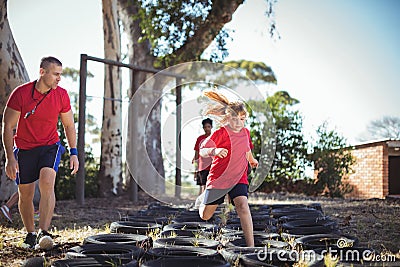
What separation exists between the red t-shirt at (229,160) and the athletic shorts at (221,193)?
0.03 metres

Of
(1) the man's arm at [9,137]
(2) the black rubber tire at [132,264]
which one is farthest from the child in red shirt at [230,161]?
(1) the man's arm at [9,137]

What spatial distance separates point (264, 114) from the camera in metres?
13.1

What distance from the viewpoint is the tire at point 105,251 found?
11.1 ft

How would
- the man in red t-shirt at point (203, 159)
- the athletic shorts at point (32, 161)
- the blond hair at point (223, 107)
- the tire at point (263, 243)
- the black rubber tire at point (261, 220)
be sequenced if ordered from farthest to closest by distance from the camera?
1. the man in red t-shirt at point (203, 159)
2. the black rubber tire at point (261, 220)
3. the athletic shorts at point (32, 161)
4. the blond hair at point (223, 107)
5. the tire at point (263, 243)

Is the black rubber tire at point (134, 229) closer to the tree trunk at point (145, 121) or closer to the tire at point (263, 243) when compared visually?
the tire at point (263, 243)

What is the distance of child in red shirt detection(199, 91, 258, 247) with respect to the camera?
4008mm

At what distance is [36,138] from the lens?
4.41 meters

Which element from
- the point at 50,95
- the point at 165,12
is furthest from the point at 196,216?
the point at 165,12

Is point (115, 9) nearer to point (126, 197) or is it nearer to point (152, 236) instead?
point (126, 197)

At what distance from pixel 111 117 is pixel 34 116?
6780 millimetres

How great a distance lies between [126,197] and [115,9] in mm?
4488

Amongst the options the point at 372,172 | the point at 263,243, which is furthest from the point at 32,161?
the point at 372,172

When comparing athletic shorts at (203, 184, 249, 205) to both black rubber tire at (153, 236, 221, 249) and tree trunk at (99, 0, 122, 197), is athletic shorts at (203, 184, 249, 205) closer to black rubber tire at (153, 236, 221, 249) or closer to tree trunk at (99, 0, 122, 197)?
black rubber tire at (153, 236, 221, 249)

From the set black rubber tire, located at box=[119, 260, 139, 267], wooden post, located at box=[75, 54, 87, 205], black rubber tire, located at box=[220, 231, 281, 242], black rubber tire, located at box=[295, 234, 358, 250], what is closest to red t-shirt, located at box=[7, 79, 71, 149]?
black rubber tire, located at box=[119, 260, 139, 267]
